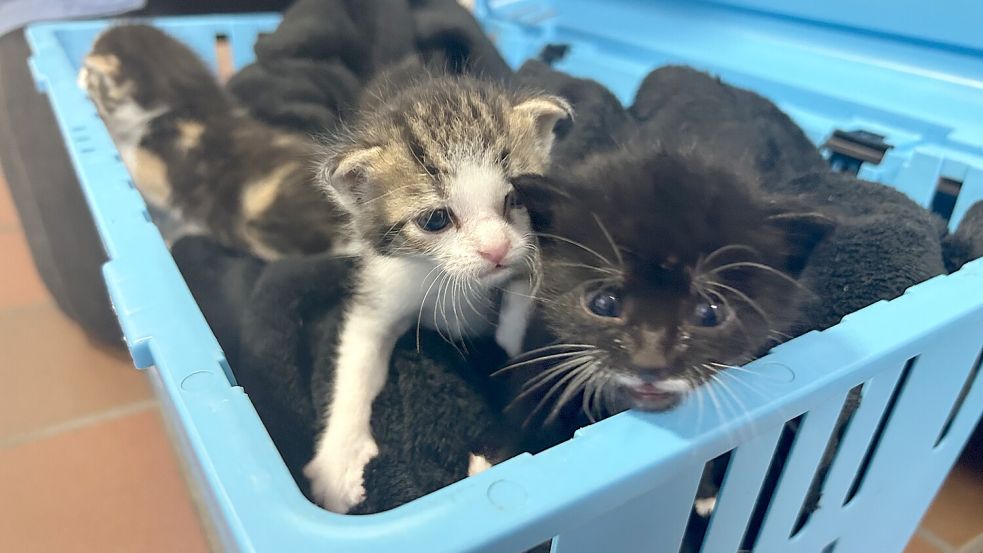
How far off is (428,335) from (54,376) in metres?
0.78

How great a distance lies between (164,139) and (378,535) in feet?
3.01

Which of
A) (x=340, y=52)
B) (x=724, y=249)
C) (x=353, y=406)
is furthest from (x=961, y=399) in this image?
(x=340, y=52)

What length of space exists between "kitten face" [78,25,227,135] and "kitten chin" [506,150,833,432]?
76 cm

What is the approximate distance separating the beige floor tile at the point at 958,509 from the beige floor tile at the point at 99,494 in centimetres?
94

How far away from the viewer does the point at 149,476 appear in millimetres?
1043

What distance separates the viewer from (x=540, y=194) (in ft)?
1.88

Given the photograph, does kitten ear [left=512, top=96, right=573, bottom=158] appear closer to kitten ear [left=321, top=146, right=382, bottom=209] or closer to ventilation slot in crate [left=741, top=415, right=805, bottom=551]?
kitten ear [left=321, top=146, right=382, bottom=209]

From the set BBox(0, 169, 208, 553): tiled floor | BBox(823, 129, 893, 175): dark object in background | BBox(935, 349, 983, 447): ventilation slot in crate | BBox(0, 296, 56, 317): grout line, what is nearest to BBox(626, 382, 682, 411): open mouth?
BBox(935, 349, 983, 447): ventilation slot in crate

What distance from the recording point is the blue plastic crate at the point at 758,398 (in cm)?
38

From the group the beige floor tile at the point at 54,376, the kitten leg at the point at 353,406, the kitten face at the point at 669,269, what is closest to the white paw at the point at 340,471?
the kitten leg at the point at 353,406

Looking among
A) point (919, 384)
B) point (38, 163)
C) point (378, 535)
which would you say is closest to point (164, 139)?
point (38, 163)

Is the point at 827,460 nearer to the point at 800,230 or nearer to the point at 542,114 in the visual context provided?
the point at 800,230

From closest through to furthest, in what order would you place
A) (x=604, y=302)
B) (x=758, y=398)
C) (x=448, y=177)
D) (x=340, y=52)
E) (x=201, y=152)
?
(x=758, y=398) < (x=604, y=302) < (x=448, y=177) < (x=201, y=152) < (x=340, y=52)

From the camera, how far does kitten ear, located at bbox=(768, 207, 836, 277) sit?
1.74ft
